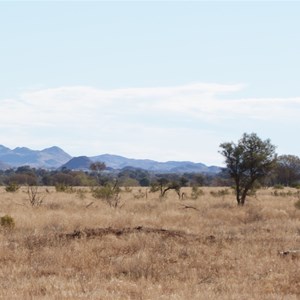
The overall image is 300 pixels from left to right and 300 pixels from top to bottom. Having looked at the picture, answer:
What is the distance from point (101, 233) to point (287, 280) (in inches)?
264

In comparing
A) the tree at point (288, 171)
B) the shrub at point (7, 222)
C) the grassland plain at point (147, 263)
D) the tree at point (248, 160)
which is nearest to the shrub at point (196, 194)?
the tree at point (248, 160)

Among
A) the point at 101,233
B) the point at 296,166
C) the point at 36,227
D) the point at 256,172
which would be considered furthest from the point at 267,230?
the point at 296,166

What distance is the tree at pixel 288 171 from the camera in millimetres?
81375

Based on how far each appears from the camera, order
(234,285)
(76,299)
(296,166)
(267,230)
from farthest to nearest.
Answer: (296,166)
(267,230)
(234,285)
(76,299)

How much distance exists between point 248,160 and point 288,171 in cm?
5050

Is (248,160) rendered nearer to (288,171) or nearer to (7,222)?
(7,222)

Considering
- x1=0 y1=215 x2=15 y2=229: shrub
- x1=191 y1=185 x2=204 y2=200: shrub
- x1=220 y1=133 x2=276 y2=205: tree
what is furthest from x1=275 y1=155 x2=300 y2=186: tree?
x1=0 y1=215 x2=15 y2=229: shrub

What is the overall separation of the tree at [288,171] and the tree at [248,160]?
47497 mm

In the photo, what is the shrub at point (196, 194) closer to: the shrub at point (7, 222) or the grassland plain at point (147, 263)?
the grassland plain at point (147, 263)

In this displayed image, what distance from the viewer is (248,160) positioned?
33156 mm

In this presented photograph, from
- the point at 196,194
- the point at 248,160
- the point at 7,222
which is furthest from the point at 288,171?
the point at 7,222

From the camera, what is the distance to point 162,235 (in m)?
15.8

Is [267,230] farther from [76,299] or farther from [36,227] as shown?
[76,299]

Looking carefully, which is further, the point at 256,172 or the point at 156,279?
the point at 256,172
